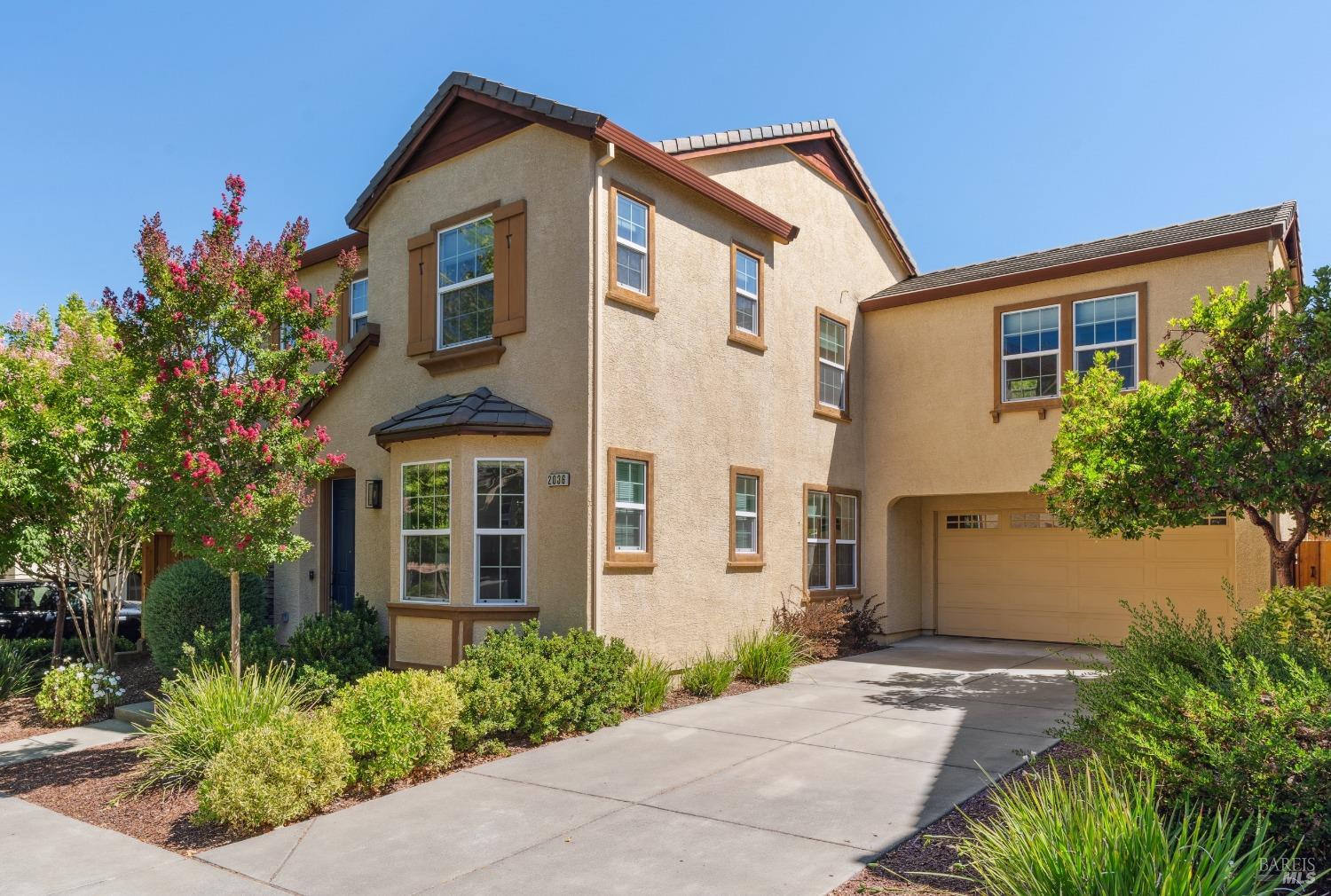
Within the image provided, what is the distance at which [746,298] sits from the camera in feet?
43.5

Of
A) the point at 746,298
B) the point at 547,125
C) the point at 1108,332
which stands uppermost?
the point at 547,125

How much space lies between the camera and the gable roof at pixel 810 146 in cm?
1282

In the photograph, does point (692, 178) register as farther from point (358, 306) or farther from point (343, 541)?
point (343, 541)

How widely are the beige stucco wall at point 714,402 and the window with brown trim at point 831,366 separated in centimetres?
13

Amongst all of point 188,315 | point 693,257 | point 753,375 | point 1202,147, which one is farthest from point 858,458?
point 188,315

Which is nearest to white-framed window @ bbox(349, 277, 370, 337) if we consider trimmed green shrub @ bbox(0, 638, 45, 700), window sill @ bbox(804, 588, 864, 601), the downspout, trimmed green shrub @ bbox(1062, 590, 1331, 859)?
the downspout

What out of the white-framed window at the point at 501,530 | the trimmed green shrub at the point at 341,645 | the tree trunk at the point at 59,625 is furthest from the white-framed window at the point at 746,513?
the tree trunk at the point at 59,625

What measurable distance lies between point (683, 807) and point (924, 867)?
193 centimetres

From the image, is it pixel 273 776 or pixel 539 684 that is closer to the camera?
pixel 273 776

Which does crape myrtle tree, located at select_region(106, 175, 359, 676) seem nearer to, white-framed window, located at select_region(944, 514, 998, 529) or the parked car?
the parked car

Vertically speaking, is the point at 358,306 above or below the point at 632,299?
above

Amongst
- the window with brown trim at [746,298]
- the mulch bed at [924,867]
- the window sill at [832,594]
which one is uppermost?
the window with brown trim at [746,298]

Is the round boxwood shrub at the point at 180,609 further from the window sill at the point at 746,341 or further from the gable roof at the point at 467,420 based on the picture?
the window sill at the point at 746,341

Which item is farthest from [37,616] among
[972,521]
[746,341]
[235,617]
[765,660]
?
[972,521]
